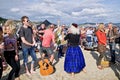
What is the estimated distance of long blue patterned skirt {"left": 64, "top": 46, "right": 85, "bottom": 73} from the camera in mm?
10711

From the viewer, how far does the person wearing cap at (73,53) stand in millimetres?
10453

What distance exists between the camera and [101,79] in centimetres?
995

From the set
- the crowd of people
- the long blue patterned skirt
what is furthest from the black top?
the long blue patterned skirt

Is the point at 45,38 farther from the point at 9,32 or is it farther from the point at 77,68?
the point at 9,32

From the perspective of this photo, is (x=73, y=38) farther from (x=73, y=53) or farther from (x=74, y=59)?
(x=74, y=59)

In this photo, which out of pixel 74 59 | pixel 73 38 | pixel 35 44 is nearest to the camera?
pixel 35 44

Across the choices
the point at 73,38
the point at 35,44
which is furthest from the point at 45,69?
the point at 73,38

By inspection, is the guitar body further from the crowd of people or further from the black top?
the black top

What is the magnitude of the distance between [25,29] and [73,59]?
2.23 m

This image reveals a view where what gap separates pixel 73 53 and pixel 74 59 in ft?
0.83

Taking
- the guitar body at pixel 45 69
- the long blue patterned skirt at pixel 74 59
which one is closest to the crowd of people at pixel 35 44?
the long blue patterned skirt at pixel 74 59

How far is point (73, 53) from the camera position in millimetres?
10719

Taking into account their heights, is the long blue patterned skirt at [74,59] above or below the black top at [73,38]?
below

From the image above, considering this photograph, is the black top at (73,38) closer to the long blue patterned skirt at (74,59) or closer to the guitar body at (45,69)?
the long blue patterned skirt at (74,59)
